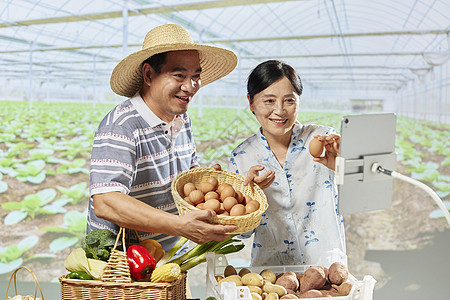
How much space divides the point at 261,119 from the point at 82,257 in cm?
75

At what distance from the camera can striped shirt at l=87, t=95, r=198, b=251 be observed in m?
1.35

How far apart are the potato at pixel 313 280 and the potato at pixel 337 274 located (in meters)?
0.03

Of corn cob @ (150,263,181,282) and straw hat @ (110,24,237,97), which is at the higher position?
straw hat @ (110,24,237,97)

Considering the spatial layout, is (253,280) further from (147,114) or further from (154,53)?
(154,53)

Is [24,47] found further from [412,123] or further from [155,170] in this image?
[412,123]

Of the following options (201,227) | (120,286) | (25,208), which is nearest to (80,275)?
(120,286)

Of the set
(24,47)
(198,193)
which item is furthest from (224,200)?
(24,47)

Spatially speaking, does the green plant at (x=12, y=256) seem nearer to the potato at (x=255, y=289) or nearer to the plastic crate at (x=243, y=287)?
the plastic crate at (x=243, y=287)

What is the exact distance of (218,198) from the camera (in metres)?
1.44

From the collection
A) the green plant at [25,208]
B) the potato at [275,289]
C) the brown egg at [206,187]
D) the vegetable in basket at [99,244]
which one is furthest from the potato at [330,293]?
the green plant at [25,208]

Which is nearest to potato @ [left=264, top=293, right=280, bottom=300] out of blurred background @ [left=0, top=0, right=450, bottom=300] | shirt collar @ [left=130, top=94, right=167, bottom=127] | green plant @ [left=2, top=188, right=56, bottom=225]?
shirt collar @ [left=130, top=94, right=167, bottom=127]

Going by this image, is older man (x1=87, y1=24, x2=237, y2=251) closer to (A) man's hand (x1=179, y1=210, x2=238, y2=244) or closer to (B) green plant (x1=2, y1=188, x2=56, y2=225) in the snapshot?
(A) man's hand (x1=179, y1=210, x2=238, y2=244)

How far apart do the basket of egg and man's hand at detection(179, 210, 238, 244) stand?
0.03 m

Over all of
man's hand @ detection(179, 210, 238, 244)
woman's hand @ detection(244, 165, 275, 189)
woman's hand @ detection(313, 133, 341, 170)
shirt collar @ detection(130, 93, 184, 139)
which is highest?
shirt collar @ detection(130, 93, 184, 139)
